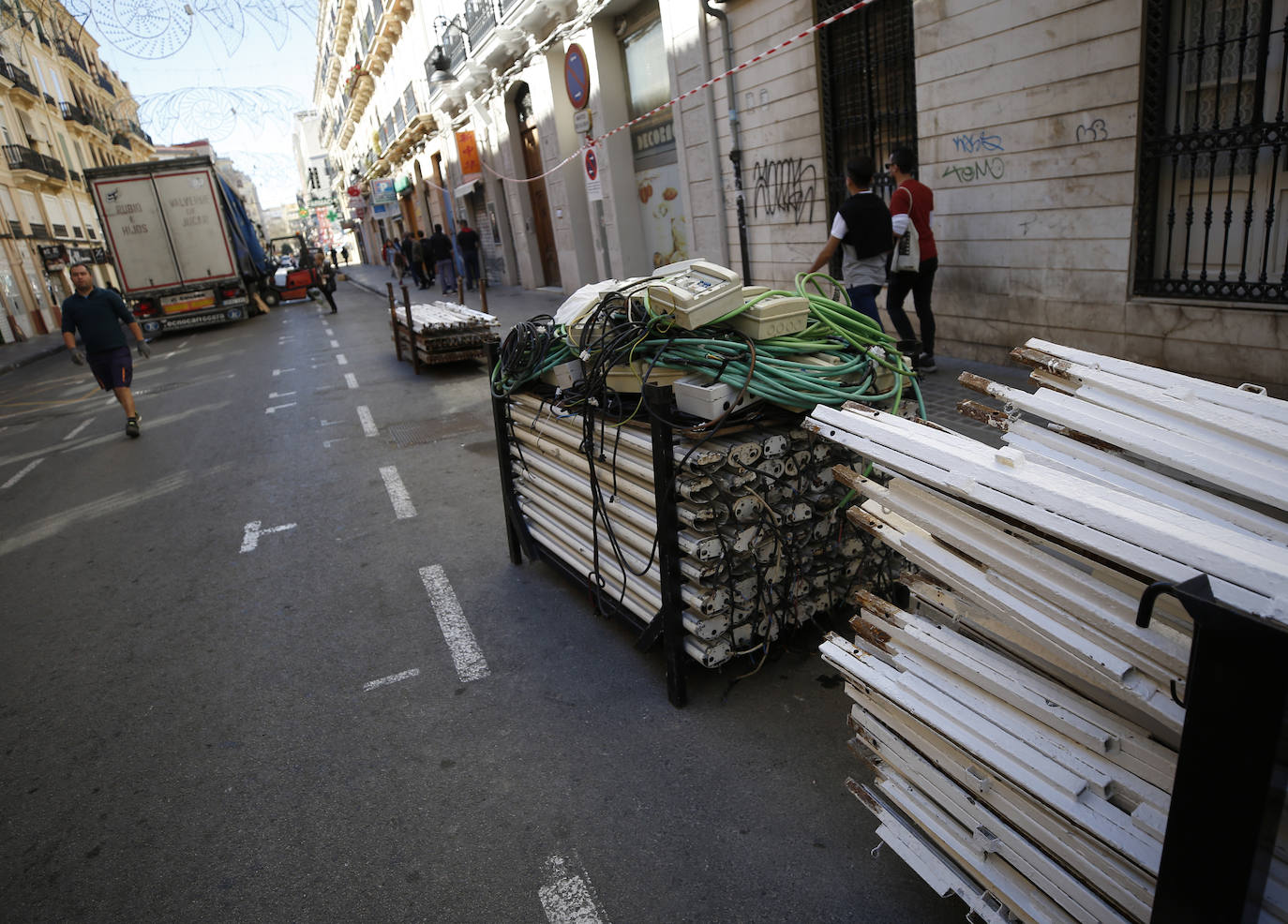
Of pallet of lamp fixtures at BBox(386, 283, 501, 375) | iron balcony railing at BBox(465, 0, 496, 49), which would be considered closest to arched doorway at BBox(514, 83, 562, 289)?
iron balcony railing at BBox(465, 0, 496, 49)

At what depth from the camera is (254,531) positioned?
6105mm

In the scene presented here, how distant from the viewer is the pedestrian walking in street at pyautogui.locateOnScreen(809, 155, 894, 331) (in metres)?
6.93

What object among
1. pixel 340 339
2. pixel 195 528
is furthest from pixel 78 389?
pixel 195 528

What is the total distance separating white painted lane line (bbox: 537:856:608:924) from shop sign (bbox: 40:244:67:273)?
127ft

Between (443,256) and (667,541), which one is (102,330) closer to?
(667,541)

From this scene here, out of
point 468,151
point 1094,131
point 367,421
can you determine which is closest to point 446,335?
point 367,421

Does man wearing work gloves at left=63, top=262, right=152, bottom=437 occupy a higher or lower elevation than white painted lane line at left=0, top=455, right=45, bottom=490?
higher

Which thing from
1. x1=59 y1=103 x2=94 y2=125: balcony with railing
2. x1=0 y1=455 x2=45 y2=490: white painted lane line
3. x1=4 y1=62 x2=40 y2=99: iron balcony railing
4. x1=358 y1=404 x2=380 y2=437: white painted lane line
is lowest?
x1=358 y1=404 x2=380 y2=437: white painted lane line

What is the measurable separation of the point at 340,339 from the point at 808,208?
11.5 meters

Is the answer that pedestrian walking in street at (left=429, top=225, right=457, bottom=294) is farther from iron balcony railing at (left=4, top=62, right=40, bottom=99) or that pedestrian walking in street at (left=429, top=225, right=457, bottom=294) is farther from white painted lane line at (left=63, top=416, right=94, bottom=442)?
iron balcony railing at (left=4, top=62, right=40, bottom=99)

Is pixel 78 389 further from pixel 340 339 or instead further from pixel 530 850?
pixel 530 850

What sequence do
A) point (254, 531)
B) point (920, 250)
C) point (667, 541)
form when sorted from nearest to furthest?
point (667, 541) < point (254, 531) < point (920, 250)

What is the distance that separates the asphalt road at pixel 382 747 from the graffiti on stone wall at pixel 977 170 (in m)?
5.52

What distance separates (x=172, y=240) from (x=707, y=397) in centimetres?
2301
